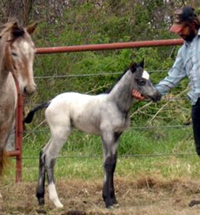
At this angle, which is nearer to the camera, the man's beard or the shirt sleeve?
the man's beard

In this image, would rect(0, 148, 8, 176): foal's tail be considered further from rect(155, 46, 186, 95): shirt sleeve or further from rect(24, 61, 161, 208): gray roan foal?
rect(155, 46, 186, 95): shirt sleeve

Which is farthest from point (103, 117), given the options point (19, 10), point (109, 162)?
point (19, 10)

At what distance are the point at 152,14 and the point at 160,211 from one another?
36.9 feet

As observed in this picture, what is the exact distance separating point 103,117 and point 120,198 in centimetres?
95

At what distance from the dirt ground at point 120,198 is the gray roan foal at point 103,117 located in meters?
0.21

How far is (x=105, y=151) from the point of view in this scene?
267 inches

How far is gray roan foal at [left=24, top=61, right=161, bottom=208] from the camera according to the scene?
6703mm

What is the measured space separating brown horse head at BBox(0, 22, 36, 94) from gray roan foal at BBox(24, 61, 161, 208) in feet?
3.50

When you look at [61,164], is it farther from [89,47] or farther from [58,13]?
[58,13]

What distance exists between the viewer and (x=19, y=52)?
19.4ft

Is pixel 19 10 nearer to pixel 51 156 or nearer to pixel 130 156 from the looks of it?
pixel 130 156

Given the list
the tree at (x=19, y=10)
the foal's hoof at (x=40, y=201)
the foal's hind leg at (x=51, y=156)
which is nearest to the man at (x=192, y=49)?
the foal's hind leg at (x=51, y=156)

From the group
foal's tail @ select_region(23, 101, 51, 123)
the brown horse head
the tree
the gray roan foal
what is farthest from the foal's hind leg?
the tree

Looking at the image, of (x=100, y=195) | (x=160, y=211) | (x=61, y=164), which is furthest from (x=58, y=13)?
(x=160, y=211)
